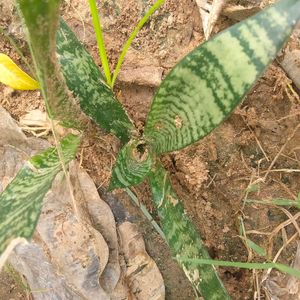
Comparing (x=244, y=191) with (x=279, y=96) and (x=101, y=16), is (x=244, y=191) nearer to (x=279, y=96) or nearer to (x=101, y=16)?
(x=279, y=96)

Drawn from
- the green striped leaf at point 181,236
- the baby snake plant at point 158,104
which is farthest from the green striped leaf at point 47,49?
the green striped leaf at point 181,236

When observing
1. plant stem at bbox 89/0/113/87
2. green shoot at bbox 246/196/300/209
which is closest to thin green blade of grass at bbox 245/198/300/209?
green shoot at bbox 246/196/300/209

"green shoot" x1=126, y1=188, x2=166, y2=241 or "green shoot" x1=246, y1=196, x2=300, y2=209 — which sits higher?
"green shoot" x1=246, y1=196, x2=300, y2=209

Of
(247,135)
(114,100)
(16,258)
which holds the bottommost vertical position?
(16,258)

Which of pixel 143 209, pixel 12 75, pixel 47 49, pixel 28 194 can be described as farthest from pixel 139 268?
pixel 47 49

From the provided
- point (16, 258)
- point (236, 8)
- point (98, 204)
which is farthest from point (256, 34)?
point (16, 258)

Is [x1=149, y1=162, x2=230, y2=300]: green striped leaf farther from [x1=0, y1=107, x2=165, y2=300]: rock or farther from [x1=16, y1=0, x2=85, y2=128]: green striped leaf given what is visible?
[x1=16, y1=0, x2=85, y2=128]: green striped leaf

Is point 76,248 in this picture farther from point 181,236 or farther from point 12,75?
point 12,75
